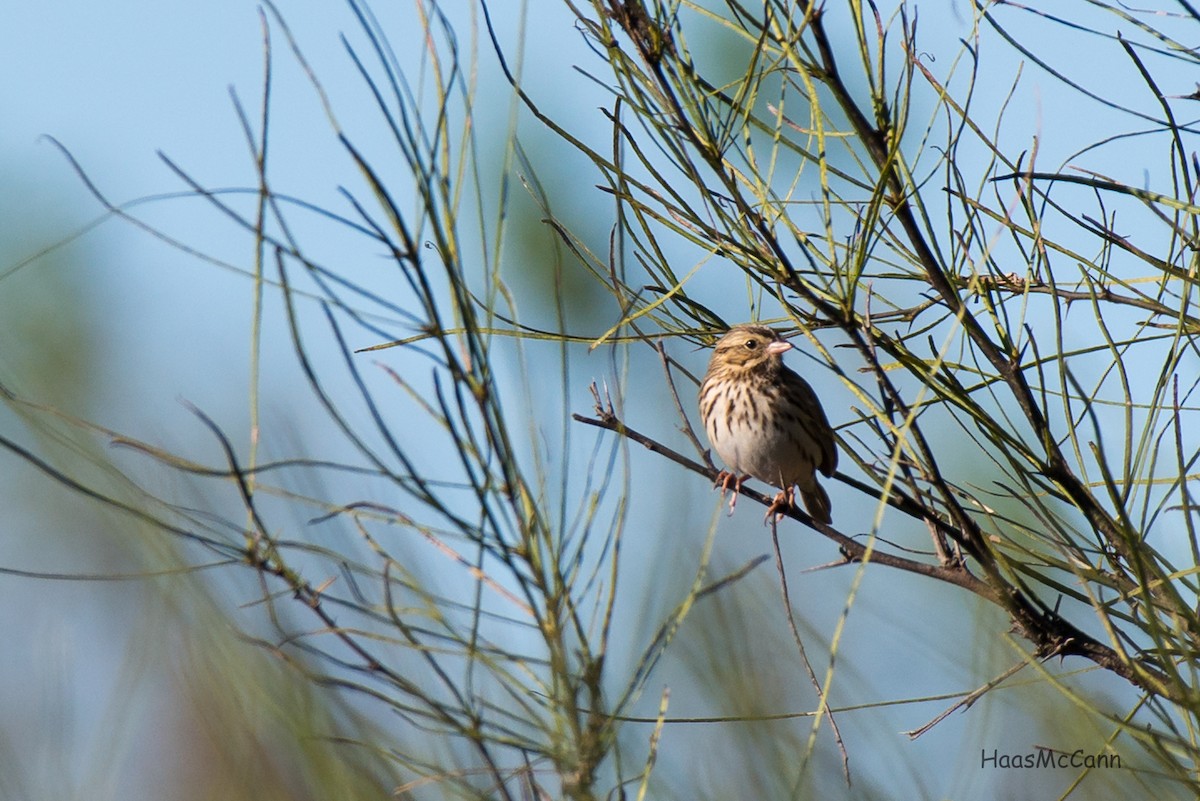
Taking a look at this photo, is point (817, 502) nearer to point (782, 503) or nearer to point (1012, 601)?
point (782, 503)

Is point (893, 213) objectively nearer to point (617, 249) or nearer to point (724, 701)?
point (617, 249)

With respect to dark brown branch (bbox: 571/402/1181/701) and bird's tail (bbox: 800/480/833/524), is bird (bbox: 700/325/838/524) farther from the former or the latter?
dark brown branch (bbox: 571/402/1181/701)

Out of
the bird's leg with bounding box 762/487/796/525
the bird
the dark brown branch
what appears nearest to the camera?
the dark brown branch

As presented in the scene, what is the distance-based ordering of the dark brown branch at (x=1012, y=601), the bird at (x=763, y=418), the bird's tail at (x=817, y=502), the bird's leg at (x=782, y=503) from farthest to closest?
1. the bird's tail at (x=817, y=502)
2. the bird at (x=763, y=418)
3. the bird's leg at (x=782, y=503)
4. the dark brown branch at (x=1012, y=601)

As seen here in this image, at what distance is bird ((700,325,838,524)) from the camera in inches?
219

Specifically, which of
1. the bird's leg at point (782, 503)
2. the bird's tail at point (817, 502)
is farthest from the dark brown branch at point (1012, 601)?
the bird's tail at point (817, 502)

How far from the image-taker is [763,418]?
5.59 metres

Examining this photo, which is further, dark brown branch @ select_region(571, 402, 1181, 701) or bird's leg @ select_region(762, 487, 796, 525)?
bird's leg @ select_region(762, 487, 796, 525)

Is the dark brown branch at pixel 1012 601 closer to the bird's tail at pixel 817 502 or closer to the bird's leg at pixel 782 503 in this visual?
the bird's leg at pixel 782 503

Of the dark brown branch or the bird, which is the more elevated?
the bird

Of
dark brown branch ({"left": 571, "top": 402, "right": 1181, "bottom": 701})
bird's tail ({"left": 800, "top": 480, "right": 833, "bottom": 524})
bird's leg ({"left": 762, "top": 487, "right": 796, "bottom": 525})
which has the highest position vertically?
bird's tail ({"left": 800, "top": 480, "right": 833, "bottom": 524})

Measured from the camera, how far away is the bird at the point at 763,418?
5.56m

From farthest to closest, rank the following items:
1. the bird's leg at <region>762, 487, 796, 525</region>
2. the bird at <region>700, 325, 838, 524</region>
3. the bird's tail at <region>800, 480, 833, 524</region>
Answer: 1. the bird's tail at <region>800, 480, 833, 524</region>
2. the bird at <region>700, 325, 838, 524</region>
3. the bird's leg at <region>762, 487, 796, 525</region>

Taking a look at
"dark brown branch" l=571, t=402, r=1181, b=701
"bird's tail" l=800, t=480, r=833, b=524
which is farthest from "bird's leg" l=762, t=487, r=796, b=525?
"dark brown branch" l=571, t=402, r=1181, b=701
